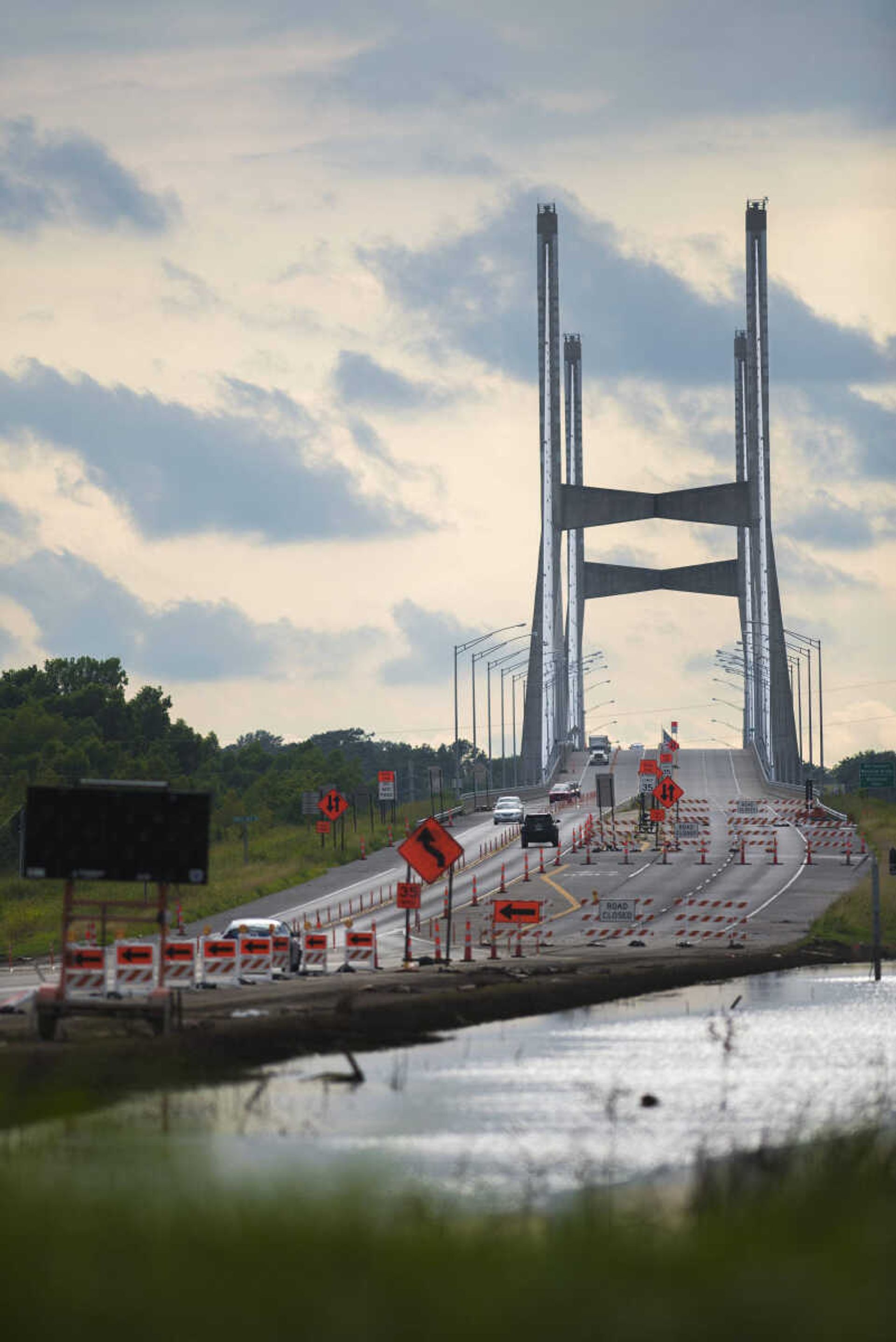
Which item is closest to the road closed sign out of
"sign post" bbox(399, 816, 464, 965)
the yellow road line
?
the yellow road line

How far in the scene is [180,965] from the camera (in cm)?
4028

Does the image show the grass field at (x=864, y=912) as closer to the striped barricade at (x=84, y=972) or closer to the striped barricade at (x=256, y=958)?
the striped barricade at (x=256, y=958)

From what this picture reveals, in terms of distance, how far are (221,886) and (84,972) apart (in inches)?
1889

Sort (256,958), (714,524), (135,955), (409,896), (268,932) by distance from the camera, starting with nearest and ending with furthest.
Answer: (135,955), (256,958), (268,932), (409,896), (714,524)

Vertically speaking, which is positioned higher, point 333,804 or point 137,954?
point 333,804

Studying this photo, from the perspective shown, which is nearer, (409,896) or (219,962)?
(219,962)

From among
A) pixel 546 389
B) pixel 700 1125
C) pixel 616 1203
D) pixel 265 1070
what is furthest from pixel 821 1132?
pixel 546 389

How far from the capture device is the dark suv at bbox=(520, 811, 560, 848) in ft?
307

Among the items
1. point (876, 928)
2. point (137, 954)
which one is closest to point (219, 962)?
point (137, 954)

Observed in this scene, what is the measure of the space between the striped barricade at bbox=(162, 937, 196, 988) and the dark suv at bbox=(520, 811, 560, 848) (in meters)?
47.9

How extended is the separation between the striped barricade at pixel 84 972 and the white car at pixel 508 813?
7126 cm

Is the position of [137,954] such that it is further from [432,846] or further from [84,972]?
[432,846]

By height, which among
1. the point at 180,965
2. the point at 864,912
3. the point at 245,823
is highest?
the point at 245,823

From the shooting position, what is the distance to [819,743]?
461 ft
